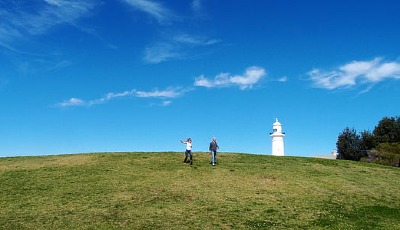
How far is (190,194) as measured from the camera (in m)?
30.0

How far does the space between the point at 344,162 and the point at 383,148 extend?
33.6m

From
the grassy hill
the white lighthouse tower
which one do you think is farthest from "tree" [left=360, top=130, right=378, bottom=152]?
the grassy hill

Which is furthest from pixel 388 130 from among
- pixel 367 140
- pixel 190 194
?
pixel 190 194

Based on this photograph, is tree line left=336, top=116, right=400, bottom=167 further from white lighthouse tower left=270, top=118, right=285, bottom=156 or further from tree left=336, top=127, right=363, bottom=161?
white lighthouse tower left=270, top=118, right=285, bottom=156

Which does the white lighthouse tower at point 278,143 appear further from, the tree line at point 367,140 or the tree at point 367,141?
the tree at point 367,141

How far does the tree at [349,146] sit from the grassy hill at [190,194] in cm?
4942

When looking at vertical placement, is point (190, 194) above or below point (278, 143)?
below

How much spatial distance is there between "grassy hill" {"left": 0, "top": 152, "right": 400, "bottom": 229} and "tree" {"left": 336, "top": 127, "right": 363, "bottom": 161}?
49422mm

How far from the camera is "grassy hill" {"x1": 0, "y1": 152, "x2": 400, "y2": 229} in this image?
24.7 metres

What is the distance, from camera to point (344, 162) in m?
47.5

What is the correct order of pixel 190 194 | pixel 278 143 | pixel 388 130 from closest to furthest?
pixel 190 194
pixel 278 143
pixel 388 130

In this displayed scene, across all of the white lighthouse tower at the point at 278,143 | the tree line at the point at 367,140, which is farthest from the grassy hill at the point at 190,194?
the tree line at the point at 367,140

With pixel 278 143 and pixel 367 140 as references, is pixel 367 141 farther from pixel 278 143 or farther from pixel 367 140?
pixel 278 143

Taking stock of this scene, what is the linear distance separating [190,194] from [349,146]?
72.7m
